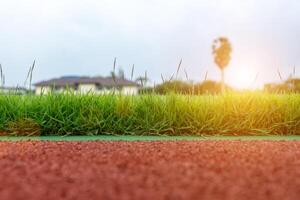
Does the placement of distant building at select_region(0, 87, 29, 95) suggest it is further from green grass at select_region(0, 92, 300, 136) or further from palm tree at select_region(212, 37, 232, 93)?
palm tree at select_region(212, 37, 232, 93)

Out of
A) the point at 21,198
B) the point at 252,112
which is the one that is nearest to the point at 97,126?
the point at 252,112

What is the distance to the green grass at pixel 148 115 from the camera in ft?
28.5

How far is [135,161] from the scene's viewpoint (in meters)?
5.12

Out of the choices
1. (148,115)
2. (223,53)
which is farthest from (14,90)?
(223,53)

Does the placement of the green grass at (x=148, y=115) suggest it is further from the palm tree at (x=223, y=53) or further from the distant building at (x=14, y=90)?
the palm tree at (x=223, y=53)

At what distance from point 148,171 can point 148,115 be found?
4197mm

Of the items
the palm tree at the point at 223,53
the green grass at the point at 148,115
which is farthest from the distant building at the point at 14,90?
the palm tree at the point at 223,53

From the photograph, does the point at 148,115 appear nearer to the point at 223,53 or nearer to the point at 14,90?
the point at 14,90

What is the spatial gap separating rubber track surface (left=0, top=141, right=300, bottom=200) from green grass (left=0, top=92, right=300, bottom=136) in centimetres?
199

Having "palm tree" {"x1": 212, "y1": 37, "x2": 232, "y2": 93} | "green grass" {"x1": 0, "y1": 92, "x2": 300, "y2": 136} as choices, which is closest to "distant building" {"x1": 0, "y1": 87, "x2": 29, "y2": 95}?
"green grass" {"x1": 0, "y1": 92, "x2": 300, "y2": 136}

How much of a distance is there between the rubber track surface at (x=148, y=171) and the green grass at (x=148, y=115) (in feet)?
6.52

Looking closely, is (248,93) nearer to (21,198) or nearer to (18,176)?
(18,176)

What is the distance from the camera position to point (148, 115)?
8719 mm

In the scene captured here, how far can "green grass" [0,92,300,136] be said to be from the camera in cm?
867
